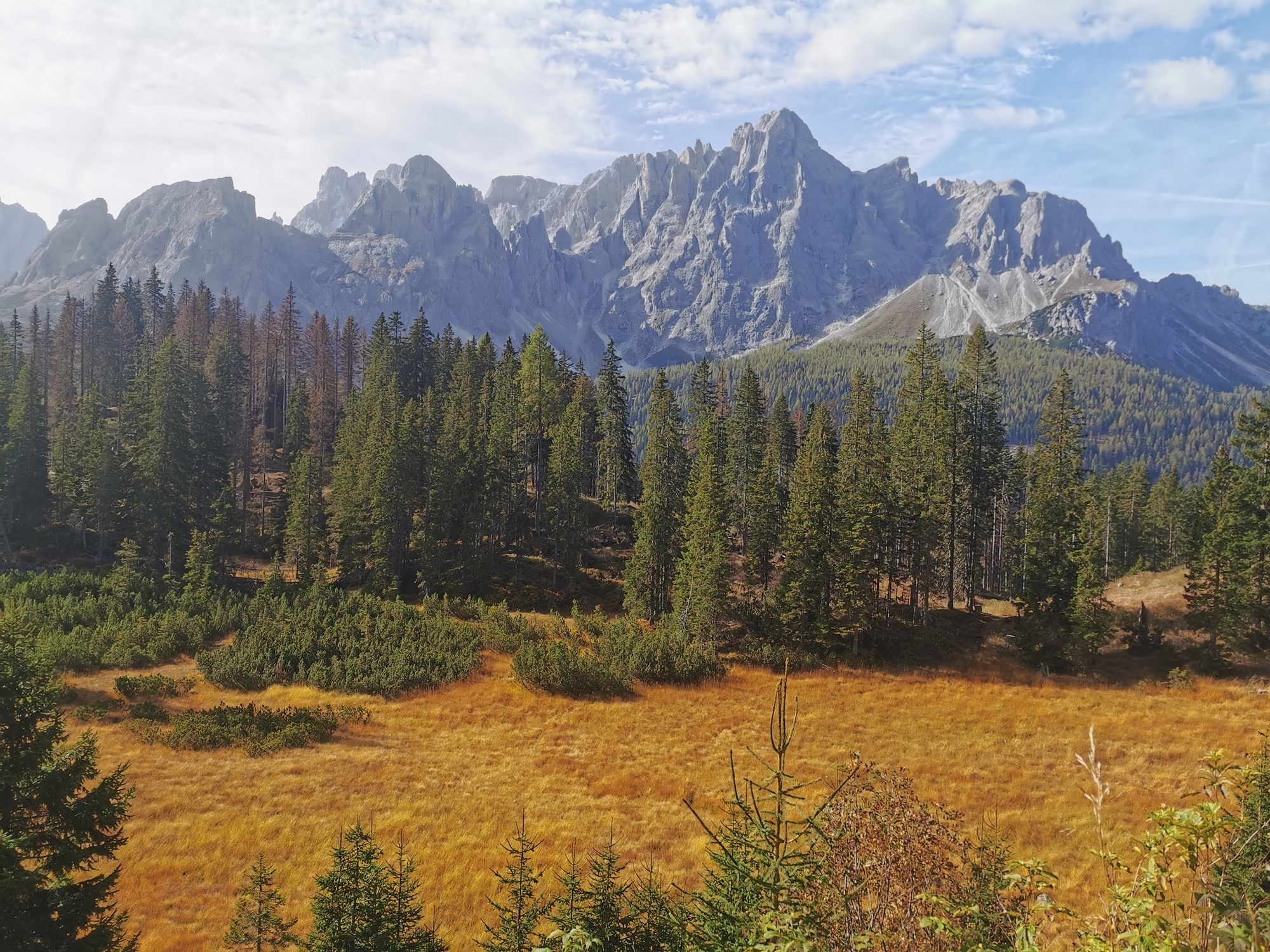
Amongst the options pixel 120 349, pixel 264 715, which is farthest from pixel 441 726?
pixel 120 349

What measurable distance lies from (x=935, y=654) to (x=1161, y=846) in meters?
41.1

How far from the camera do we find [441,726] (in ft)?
92.2

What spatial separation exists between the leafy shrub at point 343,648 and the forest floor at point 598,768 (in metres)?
1.30

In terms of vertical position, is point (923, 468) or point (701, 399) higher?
point (701, 399)

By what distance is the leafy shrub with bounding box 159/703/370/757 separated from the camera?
24328 mm

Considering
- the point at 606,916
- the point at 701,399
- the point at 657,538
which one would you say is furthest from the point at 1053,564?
the point at 606,916

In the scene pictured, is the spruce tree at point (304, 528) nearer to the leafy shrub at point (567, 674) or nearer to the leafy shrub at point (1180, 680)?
the leafy shrub at point (567, 674)

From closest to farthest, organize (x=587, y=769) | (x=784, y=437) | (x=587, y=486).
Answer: (x=587, y=769)
(x=784, y=437)
(x=587, y=486)

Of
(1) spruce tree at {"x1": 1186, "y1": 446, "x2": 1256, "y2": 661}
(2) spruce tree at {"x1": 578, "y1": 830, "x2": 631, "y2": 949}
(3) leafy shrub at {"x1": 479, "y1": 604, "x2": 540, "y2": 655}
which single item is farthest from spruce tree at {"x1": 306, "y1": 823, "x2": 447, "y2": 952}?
(1) spruce tree at {"x1": 1186, "y1": 446, "x2": 1256, "y2": 661}

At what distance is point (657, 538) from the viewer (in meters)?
47.2

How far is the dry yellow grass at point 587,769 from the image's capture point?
16.3 metres

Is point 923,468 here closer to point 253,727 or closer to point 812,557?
point 812,557

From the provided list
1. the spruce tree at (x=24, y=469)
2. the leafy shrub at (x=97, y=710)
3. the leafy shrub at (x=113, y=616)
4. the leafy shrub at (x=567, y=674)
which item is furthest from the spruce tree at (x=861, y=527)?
the spruce tree at (x=24, y=469)

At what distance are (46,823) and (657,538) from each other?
1529 inches
